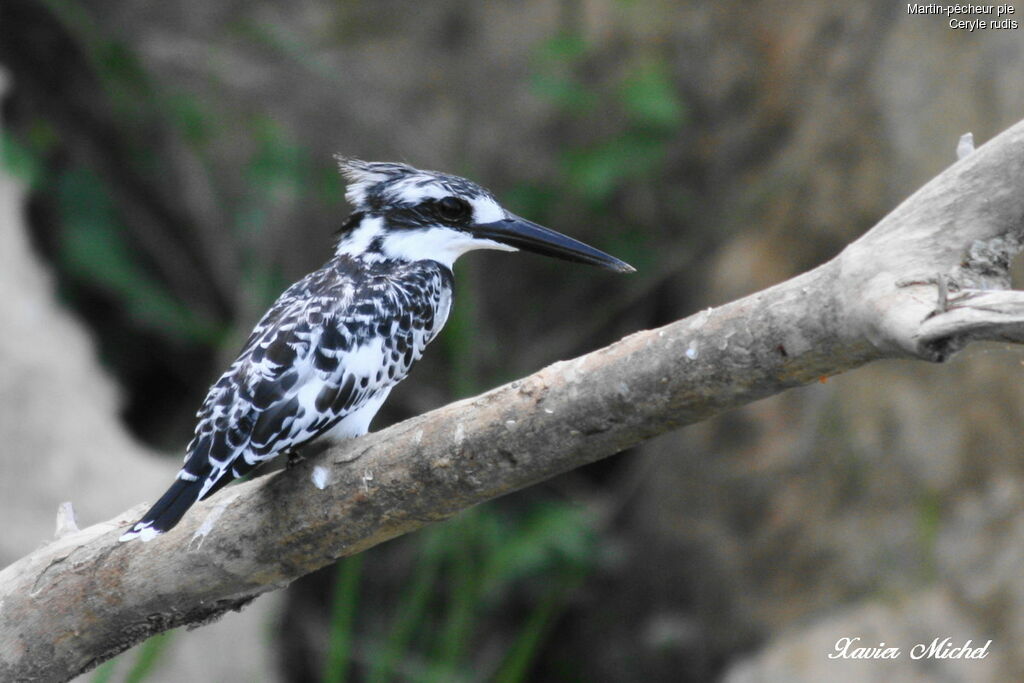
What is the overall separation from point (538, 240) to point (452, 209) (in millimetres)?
225

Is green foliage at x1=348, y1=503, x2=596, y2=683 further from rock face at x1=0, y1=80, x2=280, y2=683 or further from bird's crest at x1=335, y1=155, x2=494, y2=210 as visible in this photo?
bird's crest at x1=335, y1=155, x2=494, y2=210

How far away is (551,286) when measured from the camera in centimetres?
510

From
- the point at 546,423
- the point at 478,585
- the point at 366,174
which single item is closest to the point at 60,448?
the point at 478,585

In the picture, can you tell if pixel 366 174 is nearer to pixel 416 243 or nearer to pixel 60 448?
pixel 416 243

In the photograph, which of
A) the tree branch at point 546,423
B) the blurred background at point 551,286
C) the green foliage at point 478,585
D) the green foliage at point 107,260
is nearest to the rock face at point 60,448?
the blurred background at point 551,286

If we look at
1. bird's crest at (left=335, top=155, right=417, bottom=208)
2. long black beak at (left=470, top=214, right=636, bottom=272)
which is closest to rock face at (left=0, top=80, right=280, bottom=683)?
bird's crest at (left=335, top=155, right=417, bottom=208)

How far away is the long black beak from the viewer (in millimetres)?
2500

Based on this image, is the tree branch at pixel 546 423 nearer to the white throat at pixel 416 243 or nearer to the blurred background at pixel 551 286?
Result: the white throat at pixel 416 243

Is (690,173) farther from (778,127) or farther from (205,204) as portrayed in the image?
(205,204)

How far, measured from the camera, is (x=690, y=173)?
486 centimetres

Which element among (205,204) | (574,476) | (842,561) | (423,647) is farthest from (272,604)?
(842,561)

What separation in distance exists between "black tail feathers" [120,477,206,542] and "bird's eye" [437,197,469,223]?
34.9 inches

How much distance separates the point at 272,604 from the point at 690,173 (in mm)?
2659
